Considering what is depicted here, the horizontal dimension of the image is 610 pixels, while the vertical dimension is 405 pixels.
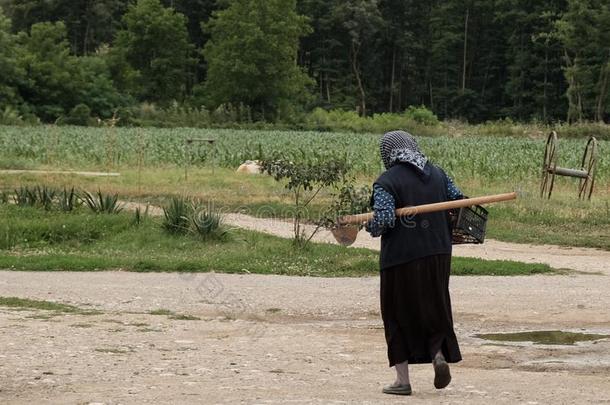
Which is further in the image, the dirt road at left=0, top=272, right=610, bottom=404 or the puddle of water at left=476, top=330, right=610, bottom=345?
the puddle of water at left=476, top=330, right=610, bottom=345

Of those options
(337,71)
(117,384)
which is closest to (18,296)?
(117,384)

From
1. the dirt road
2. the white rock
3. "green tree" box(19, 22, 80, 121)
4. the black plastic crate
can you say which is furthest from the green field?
"green tree" box(19, 22, 80, 121)

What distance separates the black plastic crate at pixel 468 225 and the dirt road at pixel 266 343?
46.8 inches

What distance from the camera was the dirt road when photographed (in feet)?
30.1

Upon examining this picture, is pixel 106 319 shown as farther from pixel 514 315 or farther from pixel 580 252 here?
pixel 580 252

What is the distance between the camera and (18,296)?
1512 cm

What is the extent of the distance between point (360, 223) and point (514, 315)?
5.24 meters

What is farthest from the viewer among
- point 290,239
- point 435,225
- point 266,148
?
point 266,148

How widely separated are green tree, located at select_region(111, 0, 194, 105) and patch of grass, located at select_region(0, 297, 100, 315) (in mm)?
80829

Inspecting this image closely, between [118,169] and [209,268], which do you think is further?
[118,169]

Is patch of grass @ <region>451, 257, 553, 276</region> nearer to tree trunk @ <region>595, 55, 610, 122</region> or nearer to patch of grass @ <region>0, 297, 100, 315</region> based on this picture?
patch of grass @ <region>0, 297, 100, 315</region>

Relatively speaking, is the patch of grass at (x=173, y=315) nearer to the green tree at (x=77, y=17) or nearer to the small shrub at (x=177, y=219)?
the small shrub at (x=177, y=219)

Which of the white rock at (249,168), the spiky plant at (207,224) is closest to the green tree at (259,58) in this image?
the white rock at (249,168)

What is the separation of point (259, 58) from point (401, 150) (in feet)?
270
